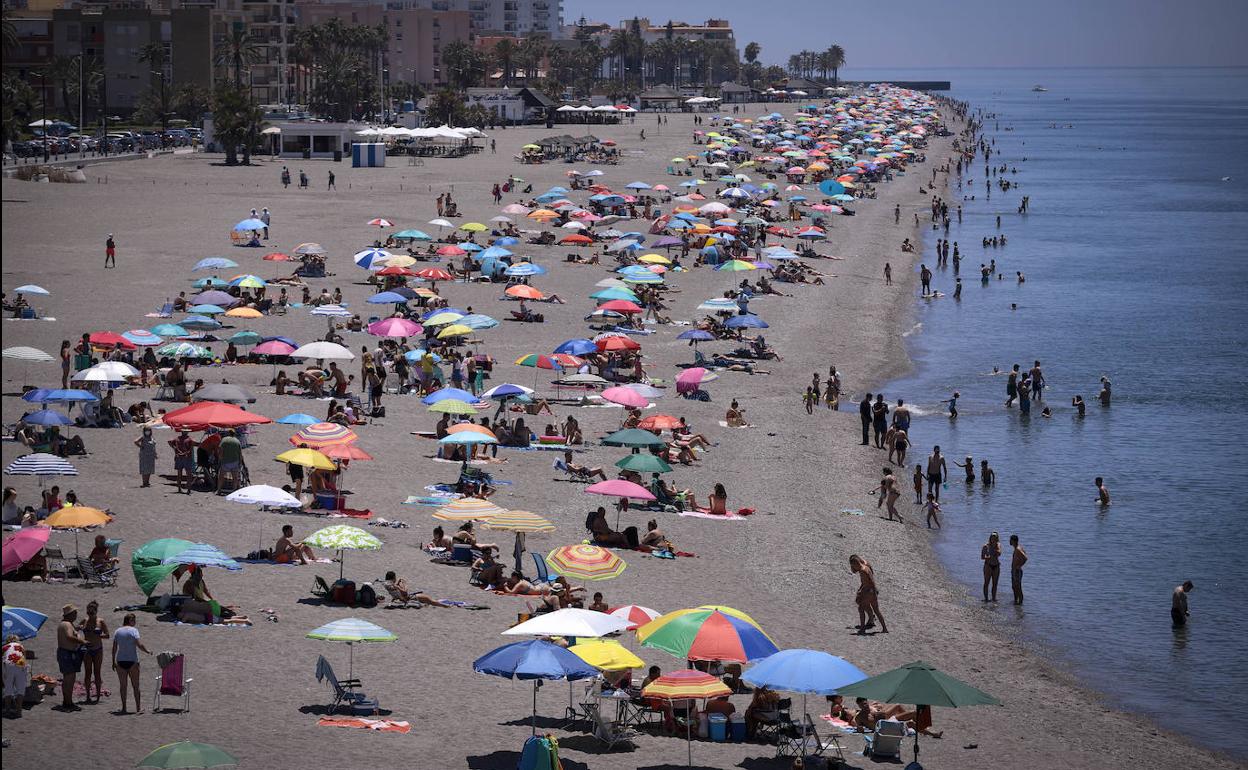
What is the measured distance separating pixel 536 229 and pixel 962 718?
3987 centimetres

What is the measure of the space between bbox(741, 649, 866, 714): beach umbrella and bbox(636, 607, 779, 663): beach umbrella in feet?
1.34

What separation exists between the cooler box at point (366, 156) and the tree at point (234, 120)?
16.8ft

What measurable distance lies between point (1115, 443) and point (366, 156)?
5334 cm

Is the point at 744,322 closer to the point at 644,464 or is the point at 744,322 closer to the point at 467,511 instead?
the point at 644,464

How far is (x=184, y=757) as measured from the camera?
10648 millimetres

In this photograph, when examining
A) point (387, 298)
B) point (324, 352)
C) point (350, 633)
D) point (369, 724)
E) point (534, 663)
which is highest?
point (387, 298)

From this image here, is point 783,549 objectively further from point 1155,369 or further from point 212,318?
point 1155,369

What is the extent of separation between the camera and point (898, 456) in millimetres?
28172

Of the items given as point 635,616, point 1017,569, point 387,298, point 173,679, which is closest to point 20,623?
point 173,679

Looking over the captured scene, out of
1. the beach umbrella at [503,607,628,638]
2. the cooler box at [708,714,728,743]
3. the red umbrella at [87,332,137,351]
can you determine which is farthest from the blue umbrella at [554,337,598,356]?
the cooler box at [708,714,728,743]

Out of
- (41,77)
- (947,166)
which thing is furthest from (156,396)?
(947,166)

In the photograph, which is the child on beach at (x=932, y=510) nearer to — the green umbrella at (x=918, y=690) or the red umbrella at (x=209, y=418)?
the red umbrella at (x=209, y=418)

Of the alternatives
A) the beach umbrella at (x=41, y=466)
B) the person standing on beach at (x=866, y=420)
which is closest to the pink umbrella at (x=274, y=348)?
the beach umbrella at (x=41, y=466)

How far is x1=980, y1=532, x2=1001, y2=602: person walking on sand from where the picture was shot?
20.5 meters
